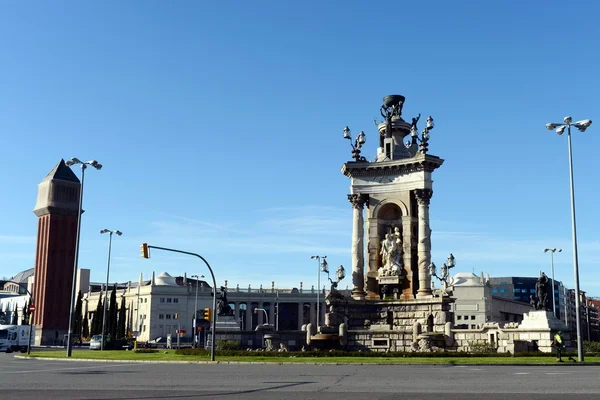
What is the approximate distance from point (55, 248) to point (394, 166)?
87.5 meters

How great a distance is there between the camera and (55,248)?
122062 millimetres

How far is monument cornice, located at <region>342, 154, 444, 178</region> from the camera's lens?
50781mm

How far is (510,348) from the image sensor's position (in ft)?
127

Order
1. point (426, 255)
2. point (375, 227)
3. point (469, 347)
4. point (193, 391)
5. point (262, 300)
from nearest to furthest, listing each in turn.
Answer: point (193, 391) < point (469, 347) < point (426, 255) < point (375, 227) < point (262, 300)

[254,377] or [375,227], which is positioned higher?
[375,227]

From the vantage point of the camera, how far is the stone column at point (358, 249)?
168 feet

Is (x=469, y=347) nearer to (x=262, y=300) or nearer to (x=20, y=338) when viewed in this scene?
(x=20, y=338)

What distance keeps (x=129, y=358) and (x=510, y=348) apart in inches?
846

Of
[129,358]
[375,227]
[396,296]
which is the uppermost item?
[375,227]

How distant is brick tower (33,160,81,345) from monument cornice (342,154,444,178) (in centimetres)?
8134

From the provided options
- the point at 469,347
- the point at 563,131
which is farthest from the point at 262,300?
the point at 563,131

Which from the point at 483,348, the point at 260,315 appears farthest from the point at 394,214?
the point at 260,315

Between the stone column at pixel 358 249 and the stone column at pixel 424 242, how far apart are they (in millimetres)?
4523

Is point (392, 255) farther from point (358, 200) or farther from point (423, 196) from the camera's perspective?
point (358, 200)
